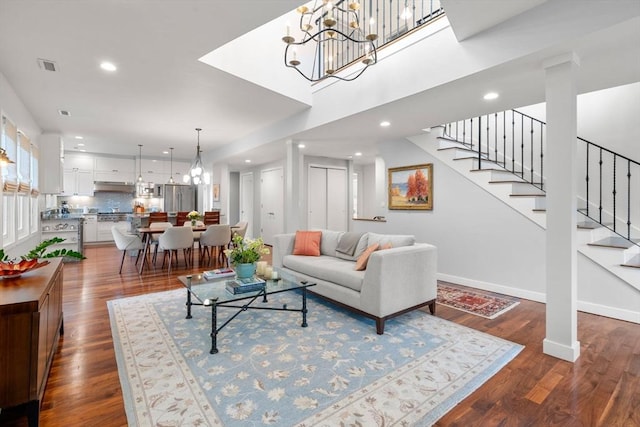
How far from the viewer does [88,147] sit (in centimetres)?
765

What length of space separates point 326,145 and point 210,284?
381 cm

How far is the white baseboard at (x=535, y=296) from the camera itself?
2988 mm

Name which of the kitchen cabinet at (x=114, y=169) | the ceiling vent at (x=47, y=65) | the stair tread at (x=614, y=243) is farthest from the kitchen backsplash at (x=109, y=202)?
the stair tread at (x=614, y=243)

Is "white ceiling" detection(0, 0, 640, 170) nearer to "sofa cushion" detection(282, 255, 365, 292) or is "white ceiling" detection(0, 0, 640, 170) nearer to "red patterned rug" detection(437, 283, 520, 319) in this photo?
"sofa cushion" detection(282, 255, 365, 292)

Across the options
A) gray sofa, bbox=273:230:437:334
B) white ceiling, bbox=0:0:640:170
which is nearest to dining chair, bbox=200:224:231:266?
white ceiling, bbox=0:0:640:170

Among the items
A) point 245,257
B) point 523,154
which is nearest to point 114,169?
point 245,257

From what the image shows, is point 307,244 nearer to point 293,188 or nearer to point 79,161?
point 293,188

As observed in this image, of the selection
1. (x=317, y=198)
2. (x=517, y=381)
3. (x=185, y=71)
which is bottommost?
(x=517, y=381)

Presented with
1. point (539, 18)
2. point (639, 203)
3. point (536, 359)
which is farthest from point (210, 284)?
point (639, 203)

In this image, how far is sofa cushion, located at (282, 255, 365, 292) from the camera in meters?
2.98

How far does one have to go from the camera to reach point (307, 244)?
4141mm

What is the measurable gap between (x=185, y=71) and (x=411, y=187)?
370 cm

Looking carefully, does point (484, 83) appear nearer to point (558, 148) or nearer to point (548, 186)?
point (558, 148)

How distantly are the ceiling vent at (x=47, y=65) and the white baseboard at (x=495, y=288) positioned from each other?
5542 millimetres
